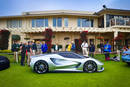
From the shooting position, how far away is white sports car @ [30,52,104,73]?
5.94m

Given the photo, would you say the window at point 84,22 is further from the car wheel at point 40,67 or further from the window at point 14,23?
the car wheel at point 40,67

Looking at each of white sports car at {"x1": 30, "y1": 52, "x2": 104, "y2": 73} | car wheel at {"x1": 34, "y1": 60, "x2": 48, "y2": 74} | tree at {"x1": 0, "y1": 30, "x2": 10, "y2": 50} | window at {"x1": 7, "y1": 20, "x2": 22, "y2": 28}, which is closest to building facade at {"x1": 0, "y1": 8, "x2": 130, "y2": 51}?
window at {"x1": 7, "y1": 20, "x2": 22, "y2": 28}

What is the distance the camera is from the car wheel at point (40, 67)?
5941mm

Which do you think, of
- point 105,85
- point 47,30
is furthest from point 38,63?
point 47,30

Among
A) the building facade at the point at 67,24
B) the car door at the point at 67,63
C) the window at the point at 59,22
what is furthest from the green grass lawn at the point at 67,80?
the window at the point at 59,22

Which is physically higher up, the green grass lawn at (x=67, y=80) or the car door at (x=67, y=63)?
the car door at (x=67, y=63)

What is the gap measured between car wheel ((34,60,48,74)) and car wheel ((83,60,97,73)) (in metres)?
2.08

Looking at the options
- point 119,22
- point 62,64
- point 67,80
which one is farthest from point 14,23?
point 67,80

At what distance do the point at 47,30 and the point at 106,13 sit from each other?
34.4 feet

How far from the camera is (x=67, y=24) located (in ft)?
61.4

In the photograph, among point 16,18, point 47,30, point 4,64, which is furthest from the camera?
point 16,18

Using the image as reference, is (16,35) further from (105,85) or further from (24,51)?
(105,85)

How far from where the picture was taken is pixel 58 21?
1864 centimetres

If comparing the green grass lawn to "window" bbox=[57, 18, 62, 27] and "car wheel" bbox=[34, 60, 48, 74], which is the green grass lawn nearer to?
"car wheel" bbox=[34, 60, 48, 74]
